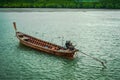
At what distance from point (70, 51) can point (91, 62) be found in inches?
127

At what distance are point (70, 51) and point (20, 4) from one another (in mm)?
126166

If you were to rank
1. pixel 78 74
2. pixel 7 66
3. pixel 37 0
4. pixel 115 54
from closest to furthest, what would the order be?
pixel 78 74
pixel 7 66
pixel 115 54
pixel 37 0

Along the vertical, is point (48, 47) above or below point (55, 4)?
above

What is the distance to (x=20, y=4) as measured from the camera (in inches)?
6368

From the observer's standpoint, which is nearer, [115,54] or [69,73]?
[69,73]

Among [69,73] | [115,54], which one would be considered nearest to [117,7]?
[115,54]

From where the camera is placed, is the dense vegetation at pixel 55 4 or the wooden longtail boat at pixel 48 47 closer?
the wooden longtail boat at pixel 48 47

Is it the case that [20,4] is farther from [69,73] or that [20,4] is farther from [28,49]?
[69,73]

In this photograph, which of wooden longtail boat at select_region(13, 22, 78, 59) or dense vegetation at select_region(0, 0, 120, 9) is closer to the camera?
wooden longtail boat at select_region(13, 22, 78, 59)

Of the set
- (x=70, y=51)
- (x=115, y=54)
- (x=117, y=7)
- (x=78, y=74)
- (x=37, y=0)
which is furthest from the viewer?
(x=37, y=0)

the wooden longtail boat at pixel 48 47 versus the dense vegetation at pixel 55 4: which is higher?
the wooden longtail boat at pixel 48 47

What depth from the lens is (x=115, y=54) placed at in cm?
4381

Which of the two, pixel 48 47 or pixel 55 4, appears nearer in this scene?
pixel 48 47

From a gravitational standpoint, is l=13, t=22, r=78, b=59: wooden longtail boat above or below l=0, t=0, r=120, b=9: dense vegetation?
above
